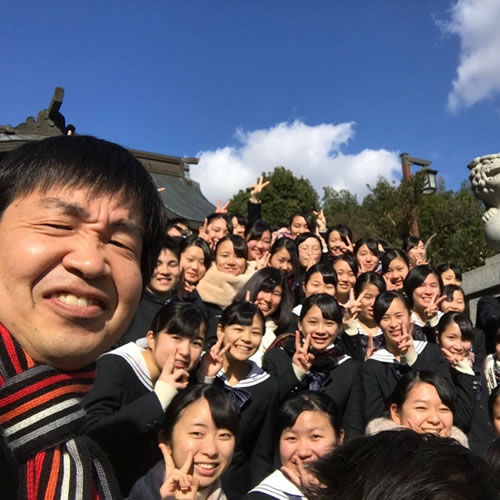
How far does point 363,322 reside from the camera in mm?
5332

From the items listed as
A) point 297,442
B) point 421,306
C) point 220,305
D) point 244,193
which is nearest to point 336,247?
point 421,306

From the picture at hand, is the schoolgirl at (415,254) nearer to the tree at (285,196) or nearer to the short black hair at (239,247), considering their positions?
the short black hair at (239,247)

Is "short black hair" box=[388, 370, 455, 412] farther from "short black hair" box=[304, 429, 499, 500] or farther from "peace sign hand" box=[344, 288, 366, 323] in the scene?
"short black hair" box=[304, 429, 499, 500]

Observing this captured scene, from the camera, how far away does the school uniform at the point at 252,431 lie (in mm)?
3395

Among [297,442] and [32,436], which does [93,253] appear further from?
[297,442]

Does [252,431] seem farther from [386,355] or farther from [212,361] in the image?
[386,355]

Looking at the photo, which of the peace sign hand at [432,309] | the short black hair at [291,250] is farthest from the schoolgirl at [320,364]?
the short black hair at [291,250]

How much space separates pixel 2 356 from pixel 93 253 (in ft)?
0.94

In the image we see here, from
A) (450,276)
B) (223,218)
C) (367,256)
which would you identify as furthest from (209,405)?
(450,276)

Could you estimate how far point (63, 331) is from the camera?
1196 millimetres

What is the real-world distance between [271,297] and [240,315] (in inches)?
37.8

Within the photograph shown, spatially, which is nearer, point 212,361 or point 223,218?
point 212,361

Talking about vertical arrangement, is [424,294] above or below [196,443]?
above

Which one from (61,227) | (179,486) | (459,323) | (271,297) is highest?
(271,297)
